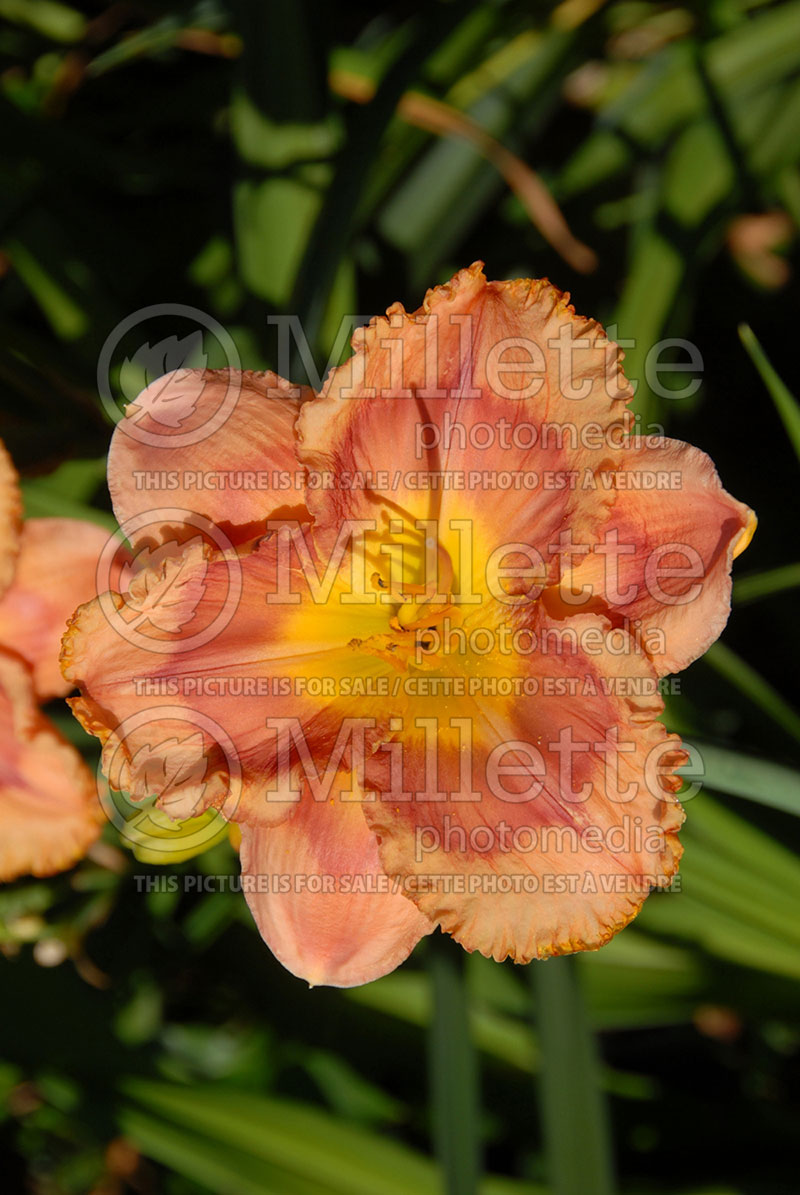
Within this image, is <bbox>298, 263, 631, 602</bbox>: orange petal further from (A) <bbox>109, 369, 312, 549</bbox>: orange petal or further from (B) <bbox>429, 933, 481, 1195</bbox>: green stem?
(B) <bbox>429, 933, 481, 1195</bbox>: green stem

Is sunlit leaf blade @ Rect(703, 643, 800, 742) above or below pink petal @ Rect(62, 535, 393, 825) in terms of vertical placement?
above

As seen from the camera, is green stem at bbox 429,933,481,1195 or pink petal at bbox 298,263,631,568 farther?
green stem at bbox 429,933,481,1195

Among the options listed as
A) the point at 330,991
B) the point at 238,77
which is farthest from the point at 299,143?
the point at 330,991

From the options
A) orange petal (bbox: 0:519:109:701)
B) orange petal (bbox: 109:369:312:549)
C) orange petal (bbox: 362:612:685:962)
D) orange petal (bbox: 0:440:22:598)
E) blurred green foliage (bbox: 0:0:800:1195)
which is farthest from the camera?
blurred green foliage (bbox: 0:0:800:1195)

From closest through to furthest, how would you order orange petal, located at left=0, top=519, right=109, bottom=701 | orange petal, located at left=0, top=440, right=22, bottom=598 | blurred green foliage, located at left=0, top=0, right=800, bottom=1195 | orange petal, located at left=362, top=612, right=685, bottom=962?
1. orange petal, located at left=362, top=612, right=685, bottom=962
2. orange petal, located at left=0, top=440, right=22, bottom=598
3. orange petal, located at left=0, top=519, right=109, bottom=701
4. blurred green foliage, located at left=0, top=0, right=800, bottom=1195

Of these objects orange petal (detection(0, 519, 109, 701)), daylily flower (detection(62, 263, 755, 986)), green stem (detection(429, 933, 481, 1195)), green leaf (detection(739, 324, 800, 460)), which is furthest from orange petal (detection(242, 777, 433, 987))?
green leaf (detection(739, 324, 800, 460))

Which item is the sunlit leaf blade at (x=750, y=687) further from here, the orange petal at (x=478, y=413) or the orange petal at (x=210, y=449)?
the orange petal at (x=210, y=449)
